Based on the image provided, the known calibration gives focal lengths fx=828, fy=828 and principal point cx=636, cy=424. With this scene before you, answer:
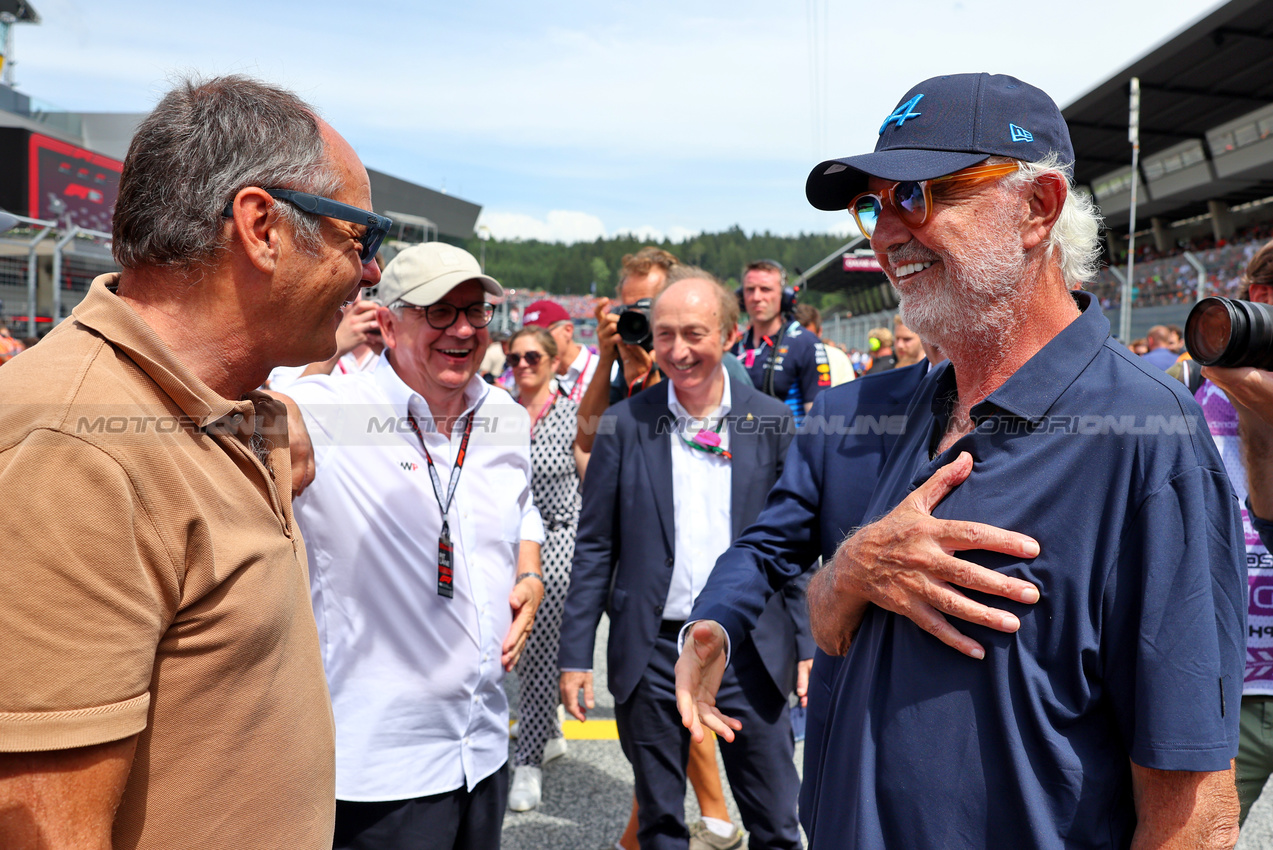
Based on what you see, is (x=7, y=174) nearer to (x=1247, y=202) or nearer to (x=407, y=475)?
(x=407, y=475)

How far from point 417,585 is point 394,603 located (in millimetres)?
77

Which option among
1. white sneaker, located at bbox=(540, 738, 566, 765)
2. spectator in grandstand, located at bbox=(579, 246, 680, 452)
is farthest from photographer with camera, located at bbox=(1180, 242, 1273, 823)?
white sneaker, located at bbox=(540, 738, 566, 765)

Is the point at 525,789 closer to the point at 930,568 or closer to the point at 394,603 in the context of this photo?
the point at 394,603

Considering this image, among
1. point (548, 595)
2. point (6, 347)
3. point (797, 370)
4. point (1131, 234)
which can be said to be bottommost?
point (548, 595)

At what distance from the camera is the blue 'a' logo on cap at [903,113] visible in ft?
5.13

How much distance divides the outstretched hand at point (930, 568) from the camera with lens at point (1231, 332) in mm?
670

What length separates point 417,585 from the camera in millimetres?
2293

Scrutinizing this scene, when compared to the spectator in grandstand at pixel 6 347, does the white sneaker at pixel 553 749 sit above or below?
below

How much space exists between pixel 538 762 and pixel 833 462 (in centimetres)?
295

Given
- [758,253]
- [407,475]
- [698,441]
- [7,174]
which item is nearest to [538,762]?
[698,441]

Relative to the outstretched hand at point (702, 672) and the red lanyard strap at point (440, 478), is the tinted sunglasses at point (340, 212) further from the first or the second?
the outstretched hand at point (702, 672)

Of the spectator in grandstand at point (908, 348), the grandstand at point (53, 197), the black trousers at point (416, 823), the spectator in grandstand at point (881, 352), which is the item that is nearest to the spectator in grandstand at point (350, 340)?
the grandstand at point (53, 197)

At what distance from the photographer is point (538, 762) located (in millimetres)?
4188

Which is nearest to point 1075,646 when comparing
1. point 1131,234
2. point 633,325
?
point 633,325
